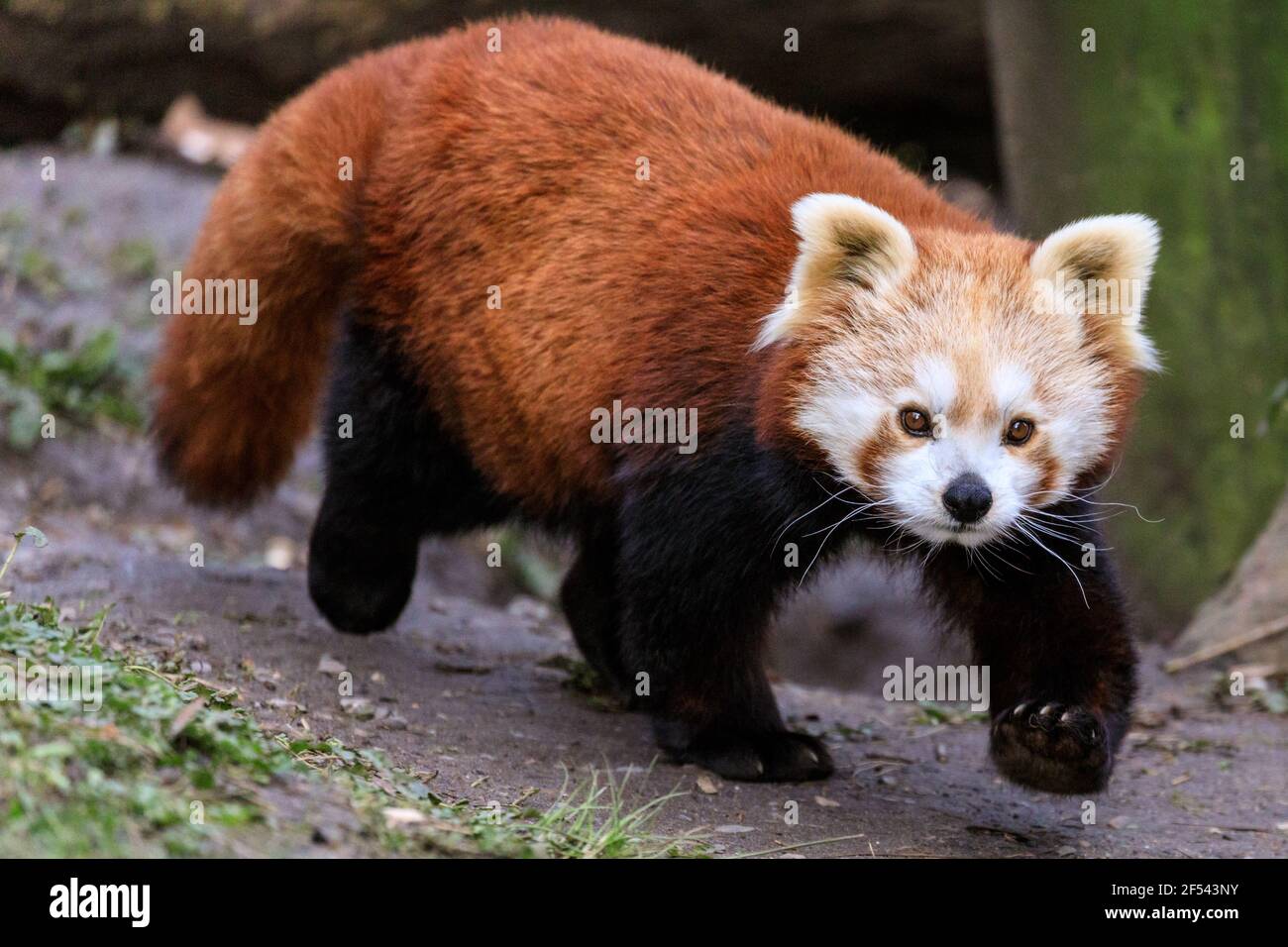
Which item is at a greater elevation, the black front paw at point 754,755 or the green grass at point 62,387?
the green grass at point 62,387

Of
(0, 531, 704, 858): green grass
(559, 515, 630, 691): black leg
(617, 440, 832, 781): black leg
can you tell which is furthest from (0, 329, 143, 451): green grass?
(617, 440, 832, 781): black leg

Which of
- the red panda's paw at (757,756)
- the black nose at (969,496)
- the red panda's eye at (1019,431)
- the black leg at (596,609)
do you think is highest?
the red panda's eye at (1019,431)

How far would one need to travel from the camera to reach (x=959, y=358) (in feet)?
15.1

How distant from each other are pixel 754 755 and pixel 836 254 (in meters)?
1.96

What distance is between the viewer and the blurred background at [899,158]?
820cm

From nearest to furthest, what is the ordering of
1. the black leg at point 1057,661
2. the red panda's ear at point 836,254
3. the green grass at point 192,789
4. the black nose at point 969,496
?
the green grass at point 192,789 → the black nose at point 969,496 → the red panda's ear at point 836,254 → the black leg at point 1057,661

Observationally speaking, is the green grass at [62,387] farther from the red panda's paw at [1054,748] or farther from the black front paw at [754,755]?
the red panda's paw at [1054,748]

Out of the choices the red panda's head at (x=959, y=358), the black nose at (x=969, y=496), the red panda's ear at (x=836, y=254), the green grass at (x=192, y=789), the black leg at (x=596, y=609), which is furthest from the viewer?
the black leg at (x=596, y=609)

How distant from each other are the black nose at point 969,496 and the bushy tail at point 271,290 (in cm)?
301

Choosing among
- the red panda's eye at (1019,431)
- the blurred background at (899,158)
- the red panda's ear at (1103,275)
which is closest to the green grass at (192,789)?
the red panda's eye at (1019,431)

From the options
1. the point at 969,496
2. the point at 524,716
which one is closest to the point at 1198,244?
the point at 969,496

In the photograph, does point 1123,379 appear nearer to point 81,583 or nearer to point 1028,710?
point 1028,710
